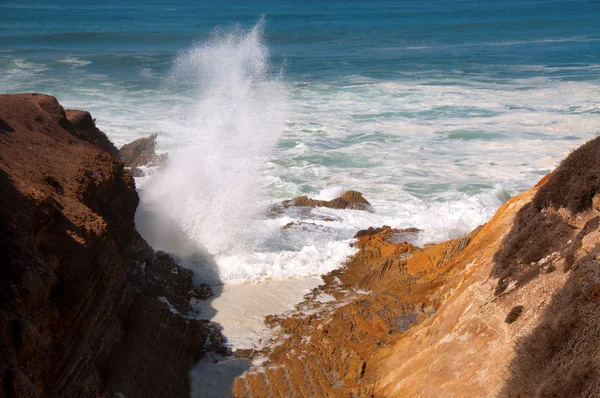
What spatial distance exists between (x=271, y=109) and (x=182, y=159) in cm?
1422

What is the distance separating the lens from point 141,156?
78.9ft

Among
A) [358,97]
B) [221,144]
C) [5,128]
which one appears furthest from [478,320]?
[358,97]

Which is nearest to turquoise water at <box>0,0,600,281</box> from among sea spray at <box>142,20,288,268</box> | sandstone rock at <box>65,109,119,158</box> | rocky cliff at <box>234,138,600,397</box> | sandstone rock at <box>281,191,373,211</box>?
sea spray at <box>142,20,288,268</box>

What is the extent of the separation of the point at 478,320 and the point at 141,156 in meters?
16.5

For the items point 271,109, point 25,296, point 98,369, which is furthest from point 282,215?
point 271,109

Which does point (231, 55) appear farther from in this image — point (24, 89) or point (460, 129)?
point (460, 129)

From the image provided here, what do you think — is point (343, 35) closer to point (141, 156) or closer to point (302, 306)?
point (141, 156)

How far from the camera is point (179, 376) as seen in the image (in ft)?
38.0

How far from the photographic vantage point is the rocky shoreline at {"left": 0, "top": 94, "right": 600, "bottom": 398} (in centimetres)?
811

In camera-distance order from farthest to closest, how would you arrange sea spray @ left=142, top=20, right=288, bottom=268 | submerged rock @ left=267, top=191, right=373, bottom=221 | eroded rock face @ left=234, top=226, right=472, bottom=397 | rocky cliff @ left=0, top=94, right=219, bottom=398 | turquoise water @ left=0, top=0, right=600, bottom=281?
submerged rock @ left=267, top=191, right=373, bottom=221 < turquoise water @ left=0, top=0, right=600, bottom=281 < sea spray @ left=142, top=20, right=288, bottom=268 < eroded rock face @ left=234, top=226, right=472, bottom=397 < rocky cliff @ left=0, top=94, right=219, bottom=398

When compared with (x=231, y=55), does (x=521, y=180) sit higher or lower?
lower

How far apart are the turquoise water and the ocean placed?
11 centimetres

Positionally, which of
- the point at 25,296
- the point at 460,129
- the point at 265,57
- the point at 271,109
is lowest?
the point at 25,296

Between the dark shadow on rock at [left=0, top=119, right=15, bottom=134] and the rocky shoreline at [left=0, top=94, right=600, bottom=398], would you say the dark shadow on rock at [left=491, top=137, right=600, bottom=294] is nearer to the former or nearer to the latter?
the rocky shoreline at [left=0, top=94, right=600, bottom=398]
